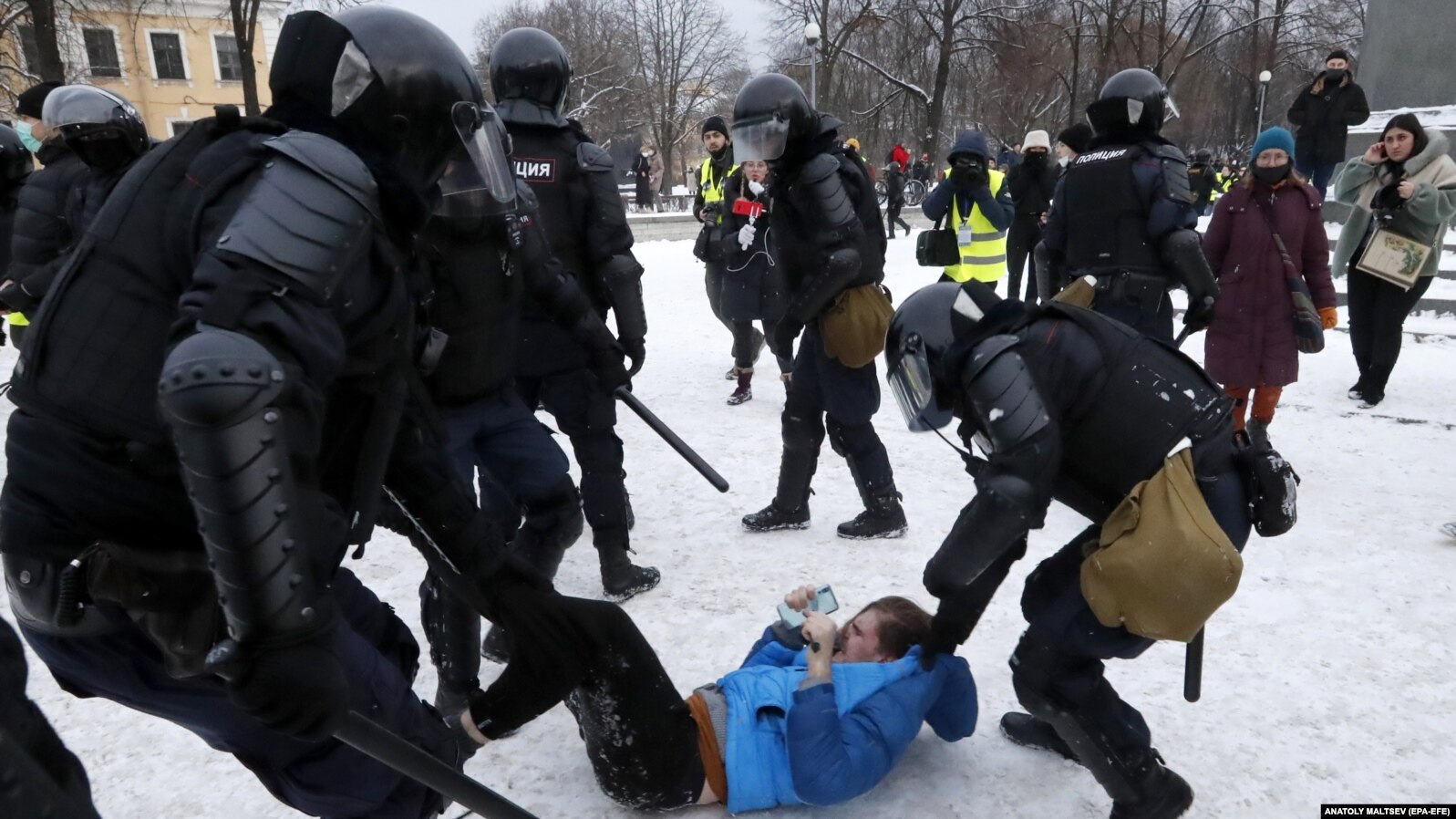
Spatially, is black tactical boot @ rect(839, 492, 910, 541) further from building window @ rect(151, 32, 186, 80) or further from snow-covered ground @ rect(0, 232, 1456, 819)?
building window @ rect(151, 32, 186, 80)

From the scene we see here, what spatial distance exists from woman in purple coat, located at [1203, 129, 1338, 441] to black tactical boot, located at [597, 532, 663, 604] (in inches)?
133

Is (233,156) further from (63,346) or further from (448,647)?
(448,647)

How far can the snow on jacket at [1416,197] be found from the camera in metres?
5.92

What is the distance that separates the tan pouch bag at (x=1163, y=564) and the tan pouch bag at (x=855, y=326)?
1.95 metres

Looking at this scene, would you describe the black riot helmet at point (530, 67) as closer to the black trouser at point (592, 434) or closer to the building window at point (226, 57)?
the black trouser at point (592, 434)

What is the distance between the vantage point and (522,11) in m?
39.4

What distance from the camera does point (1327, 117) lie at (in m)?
10.5

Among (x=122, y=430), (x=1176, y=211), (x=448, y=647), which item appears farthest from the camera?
(x=1176, y=211)

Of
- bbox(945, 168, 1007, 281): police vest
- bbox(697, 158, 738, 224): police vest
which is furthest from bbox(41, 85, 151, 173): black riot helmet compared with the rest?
bbox(945, 168, 1007, 281): police vest

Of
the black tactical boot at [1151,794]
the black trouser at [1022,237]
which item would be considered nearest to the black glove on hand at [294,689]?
the black tactical boot at [1151,794]

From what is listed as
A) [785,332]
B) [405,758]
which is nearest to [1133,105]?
[785,332]

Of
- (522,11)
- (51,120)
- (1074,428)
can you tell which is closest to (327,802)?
(1074,428)

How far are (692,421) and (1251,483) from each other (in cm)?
420

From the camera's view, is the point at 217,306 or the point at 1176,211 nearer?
the point at 217,306
